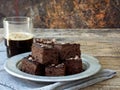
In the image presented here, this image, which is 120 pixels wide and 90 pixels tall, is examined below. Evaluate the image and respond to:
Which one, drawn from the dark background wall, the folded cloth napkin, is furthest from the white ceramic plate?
the dark background wall

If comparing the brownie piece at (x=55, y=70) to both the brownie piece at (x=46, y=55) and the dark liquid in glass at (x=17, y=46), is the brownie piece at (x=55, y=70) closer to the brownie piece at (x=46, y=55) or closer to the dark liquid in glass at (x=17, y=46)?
the brownie piece at (x=46, y=55)

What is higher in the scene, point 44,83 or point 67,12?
point 67,12

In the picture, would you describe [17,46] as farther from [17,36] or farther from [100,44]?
[100,44]

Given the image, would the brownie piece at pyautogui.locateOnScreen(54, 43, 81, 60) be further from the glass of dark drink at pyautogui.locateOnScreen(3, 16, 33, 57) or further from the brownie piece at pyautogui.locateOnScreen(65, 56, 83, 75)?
the glass of dark drink at pyautogui.locateOnScreen(3, 16, 33, 57)

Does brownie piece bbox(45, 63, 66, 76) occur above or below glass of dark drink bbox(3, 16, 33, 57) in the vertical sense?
below

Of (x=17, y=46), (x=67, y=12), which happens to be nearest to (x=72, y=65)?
(x=17, y=46)

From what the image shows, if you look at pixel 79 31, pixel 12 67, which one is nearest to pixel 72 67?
pixel 12 67

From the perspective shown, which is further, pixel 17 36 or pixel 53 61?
A: pixel 17 36

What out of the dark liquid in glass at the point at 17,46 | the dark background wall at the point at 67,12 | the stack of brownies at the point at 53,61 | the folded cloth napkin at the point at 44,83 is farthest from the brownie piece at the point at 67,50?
the dark background wall at the point at 67,12
